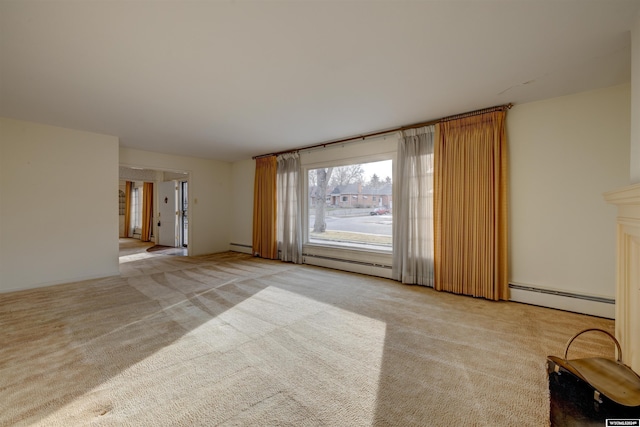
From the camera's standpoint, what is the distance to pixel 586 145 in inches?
108

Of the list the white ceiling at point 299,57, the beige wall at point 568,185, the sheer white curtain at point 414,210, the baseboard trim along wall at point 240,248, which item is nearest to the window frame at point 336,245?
the sheer white curtain at point 414,210

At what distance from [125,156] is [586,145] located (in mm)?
7073

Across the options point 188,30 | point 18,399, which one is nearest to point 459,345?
point 18,399

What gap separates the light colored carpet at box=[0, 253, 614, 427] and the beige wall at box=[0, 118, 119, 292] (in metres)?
0.50

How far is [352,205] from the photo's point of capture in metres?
5.00

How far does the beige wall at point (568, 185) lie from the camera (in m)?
2.65

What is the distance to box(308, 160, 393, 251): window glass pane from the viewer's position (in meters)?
4.48

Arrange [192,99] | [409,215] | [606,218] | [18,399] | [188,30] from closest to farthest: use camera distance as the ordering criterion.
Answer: [18,399] < [188,30] < [606,218] < [192,99] < [409,215]

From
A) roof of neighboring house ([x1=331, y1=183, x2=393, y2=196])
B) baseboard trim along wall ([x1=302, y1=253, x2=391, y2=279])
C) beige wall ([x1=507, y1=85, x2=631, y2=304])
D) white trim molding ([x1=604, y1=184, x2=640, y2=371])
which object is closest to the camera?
white trim molding ([x1=604, y1=184, x2=640, y2=371])

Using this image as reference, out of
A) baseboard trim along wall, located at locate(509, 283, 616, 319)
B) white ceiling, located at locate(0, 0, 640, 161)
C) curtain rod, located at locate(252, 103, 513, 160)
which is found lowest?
baseboard trim along wall, located at locate(509, 283, 616, 319)

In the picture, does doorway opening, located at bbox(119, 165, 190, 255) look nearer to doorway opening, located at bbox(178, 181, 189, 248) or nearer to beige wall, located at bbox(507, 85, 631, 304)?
doorway opening, located at bbox(178, 181, 189, 248)

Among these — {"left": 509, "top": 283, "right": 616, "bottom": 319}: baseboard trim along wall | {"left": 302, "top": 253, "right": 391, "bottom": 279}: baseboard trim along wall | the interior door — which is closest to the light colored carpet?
{"left": 509, "top": 283, "right": 616, "bottom": 319}: baseboard trim along wall

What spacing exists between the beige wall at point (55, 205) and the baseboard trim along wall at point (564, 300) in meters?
6.04

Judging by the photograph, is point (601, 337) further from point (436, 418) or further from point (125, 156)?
point (125, 156)
